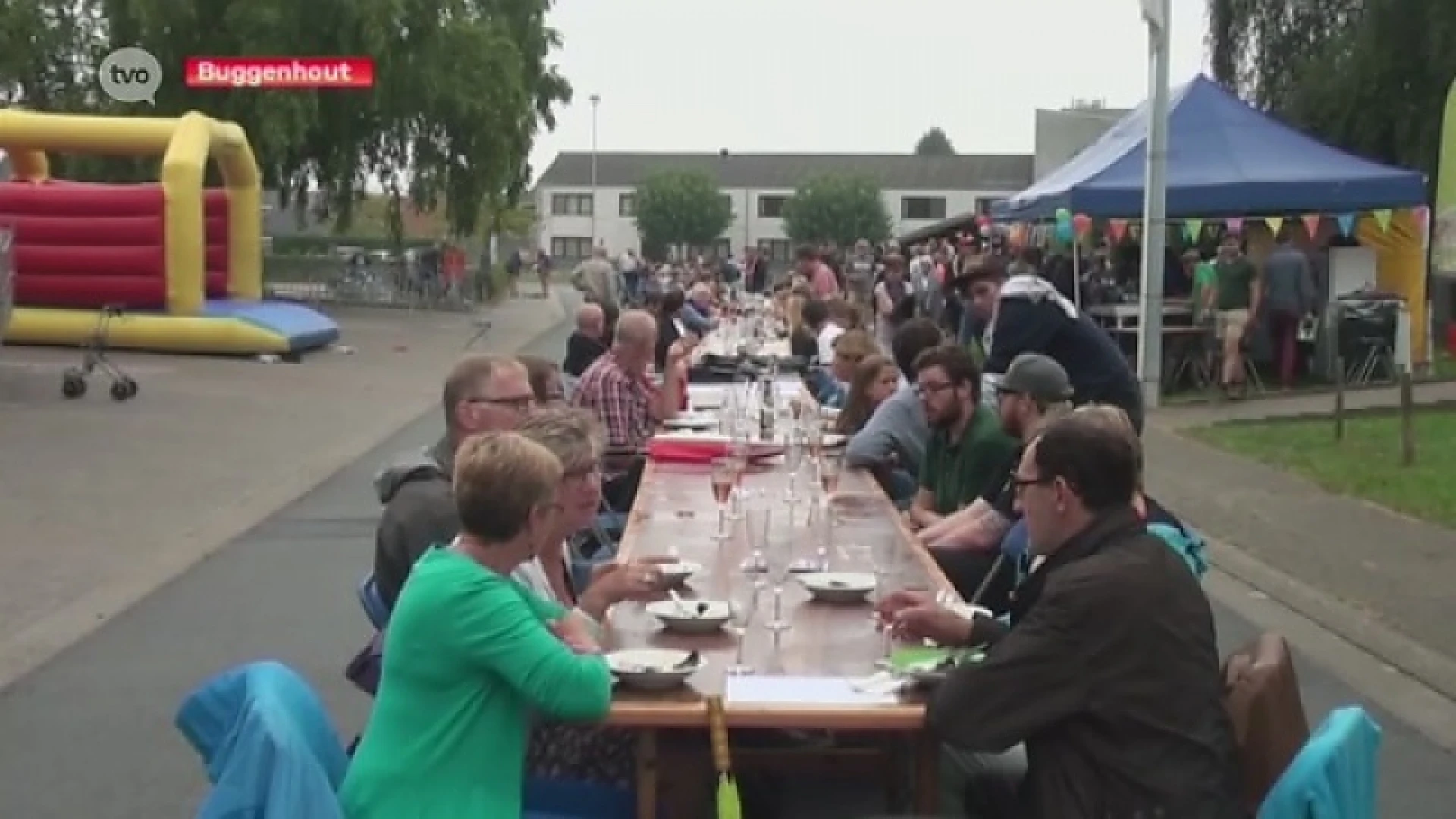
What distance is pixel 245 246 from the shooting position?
3008 cm

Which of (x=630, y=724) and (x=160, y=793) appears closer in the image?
(x=630, y=724)

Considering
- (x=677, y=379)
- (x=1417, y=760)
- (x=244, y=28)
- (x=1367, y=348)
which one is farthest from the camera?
(x=244, y=28)

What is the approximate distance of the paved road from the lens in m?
6.80

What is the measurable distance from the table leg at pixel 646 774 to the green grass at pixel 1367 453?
378 inches

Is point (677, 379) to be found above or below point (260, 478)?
above

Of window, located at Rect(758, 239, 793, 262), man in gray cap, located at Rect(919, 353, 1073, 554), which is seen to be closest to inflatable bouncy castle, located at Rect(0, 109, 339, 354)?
man in gray cap, located at Rect(919, 353, 1073, 554)

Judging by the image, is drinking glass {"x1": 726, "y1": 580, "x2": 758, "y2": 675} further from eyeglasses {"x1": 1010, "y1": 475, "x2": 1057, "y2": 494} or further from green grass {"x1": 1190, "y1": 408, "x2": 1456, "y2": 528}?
green grass {"x1": 1190, "y1": 408, "x2": 1456, "y2": 528}

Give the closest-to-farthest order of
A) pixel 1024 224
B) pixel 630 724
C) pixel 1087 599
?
pixel 1087 599
pixel 630 724
pixel 1024 224

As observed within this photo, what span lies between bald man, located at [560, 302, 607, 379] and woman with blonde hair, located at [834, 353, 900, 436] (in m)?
3.03

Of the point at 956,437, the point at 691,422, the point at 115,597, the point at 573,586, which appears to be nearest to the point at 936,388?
the point at 956,437

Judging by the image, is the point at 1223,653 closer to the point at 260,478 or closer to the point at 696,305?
the point at 260,478

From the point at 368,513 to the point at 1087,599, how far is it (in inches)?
404

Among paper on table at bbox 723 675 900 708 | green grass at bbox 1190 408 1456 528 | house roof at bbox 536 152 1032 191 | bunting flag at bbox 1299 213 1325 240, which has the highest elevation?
house roof at bbox 536 152 1032 191

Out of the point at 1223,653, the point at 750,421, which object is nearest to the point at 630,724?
the point at 1223,653
